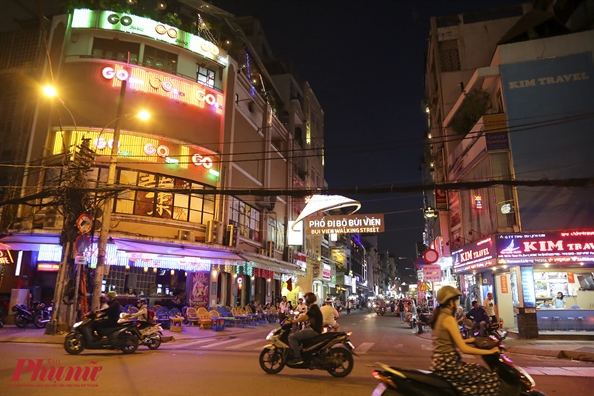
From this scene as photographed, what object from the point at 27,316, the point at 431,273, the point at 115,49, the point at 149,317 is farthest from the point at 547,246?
the point at 115,49

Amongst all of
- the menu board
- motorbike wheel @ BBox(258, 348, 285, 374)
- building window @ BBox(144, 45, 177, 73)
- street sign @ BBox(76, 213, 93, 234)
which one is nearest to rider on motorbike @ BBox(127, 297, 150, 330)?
street sign @ BBox(76, 213, 93, 234)

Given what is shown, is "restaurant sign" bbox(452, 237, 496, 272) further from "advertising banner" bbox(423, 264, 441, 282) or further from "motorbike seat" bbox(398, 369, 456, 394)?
"motorbike seat" bbox(398, 369, 456, 394)

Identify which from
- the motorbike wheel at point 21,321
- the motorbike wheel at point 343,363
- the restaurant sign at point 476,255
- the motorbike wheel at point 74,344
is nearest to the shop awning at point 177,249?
the motorbike wheel at point 21,321

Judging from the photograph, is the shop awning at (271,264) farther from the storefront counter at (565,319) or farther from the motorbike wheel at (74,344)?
the storefront counter at (565,319)

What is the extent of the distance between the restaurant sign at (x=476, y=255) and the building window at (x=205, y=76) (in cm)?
1867

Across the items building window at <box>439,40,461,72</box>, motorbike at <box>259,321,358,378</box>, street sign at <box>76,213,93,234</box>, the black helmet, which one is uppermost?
building window at <box>439,40,461,72</box>

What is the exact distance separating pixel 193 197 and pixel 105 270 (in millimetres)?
9297

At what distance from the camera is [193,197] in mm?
24641

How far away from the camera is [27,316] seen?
59.0 ft

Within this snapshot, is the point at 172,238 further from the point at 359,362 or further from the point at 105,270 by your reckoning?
the point at 359,362

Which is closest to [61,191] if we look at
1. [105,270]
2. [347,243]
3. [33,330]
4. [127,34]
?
[105,270]

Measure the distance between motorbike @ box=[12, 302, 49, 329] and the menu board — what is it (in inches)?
836

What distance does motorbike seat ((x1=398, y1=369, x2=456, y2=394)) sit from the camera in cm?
462

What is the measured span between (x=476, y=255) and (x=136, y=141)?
1904cm
